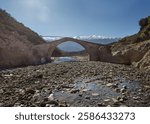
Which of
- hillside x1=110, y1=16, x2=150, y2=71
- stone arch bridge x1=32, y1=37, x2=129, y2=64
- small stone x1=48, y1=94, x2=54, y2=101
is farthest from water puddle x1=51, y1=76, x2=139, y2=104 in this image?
stone arch bridge x1=32, y1=37, x2=129, y2=64

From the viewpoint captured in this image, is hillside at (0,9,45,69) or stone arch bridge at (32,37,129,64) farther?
stone arch bridge at (32,37,129,64)

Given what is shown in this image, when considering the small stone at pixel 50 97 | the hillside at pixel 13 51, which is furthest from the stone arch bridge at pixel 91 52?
the small stone at pixel 50 97

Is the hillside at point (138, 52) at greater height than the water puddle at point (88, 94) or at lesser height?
greater

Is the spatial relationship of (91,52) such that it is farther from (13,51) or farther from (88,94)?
(88,94)

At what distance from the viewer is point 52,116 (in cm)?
624

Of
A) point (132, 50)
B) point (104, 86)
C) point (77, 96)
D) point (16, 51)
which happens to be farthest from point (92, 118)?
point (16, 51)

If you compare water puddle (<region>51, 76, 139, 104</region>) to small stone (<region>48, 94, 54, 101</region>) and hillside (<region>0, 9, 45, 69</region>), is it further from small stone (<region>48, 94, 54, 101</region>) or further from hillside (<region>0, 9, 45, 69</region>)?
hillside (<region>0, 9, 45, 69</region>)

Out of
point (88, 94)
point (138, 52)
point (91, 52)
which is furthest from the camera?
point (91, 52)

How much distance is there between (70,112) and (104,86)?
6.13 m

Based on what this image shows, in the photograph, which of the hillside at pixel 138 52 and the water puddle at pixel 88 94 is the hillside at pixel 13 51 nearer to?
the hillside at pixel 138 52

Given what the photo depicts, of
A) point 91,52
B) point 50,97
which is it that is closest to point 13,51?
point 91,52

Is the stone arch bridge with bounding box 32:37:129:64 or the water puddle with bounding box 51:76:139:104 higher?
the stone arch bridge with bounding box 32:37:129:64

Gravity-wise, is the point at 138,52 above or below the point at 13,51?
below

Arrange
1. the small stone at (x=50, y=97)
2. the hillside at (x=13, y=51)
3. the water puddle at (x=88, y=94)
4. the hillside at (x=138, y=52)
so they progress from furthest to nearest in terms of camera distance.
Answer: the hillside at (x=13, y=51) → the hillside at (x=138, y=52) → the water puddle at (x=88, y=94) → the small stone at (x=50, y=97)
